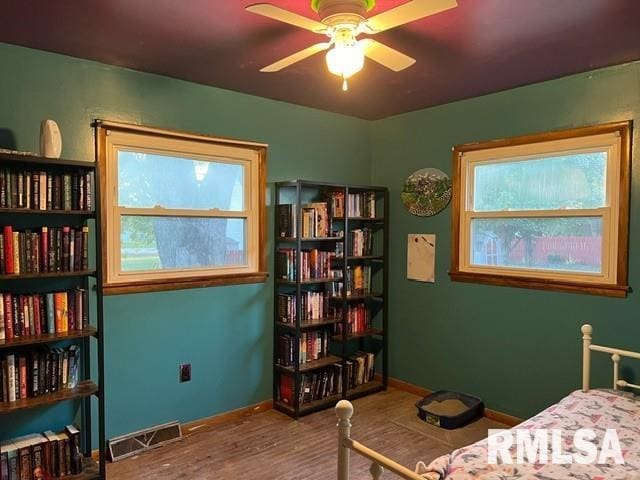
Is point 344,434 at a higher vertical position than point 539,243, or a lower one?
lower

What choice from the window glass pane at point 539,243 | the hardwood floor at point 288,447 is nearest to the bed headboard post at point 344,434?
the hardwood floor at point 288,447

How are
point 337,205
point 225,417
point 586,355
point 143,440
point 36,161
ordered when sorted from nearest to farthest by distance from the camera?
point 36,161 → point 586,355 → point 143,440 → point 225,417 → point 337,205

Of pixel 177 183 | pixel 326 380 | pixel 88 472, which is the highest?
pixel 177 183

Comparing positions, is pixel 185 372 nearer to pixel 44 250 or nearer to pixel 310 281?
pixel 310 281

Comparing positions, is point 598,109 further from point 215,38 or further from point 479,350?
point 215,38

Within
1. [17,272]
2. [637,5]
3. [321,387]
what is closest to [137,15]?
[17,272]

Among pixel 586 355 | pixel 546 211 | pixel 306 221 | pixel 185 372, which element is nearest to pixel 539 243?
pixel 546 211

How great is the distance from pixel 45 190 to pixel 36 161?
0.54ft

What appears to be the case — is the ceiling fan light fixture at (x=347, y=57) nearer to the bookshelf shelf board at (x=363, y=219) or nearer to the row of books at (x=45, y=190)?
the row of books at (x=45, y=190)

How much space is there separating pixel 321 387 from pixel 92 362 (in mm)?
1671

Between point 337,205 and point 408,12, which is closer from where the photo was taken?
point 408,12

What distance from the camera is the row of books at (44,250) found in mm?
2232

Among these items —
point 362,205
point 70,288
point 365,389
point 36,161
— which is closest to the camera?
point 36,161

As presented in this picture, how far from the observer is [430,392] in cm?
379
